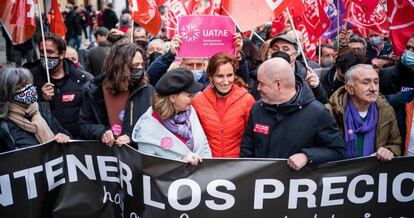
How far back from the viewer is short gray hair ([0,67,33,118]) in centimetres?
446

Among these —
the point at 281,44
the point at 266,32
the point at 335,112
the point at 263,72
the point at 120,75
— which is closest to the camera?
the point at 263,72

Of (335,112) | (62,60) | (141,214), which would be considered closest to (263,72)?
(335,112)

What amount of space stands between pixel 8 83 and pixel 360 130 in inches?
105

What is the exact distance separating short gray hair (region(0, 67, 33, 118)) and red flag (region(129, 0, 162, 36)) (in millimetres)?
2593

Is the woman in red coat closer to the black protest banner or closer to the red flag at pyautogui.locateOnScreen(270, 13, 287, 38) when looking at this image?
the black protest banner

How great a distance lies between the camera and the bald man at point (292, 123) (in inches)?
159

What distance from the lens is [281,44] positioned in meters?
5.75

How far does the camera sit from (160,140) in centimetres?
419

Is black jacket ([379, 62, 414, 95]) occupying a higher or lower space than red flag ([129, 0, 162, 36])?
lower

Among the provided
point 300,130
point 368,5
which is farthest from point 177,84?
point 368,5

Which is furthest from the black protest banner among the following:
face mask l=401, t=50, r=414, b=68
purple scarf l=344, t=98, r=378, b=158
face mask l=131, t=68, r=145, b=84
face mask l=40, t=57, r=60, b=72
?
face mask l=40, t=57, r=60, b=72

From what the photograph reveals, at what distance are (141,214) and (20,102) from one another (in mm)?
1289

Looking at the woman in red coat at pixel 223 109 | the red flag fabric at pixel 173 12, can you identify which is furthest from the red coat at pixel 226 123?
the red flag fabric at pixel 173 12

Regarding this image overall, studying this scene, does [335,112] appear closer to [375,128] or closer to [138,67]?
[375,128]
